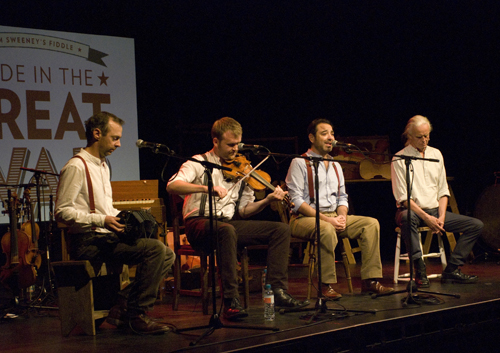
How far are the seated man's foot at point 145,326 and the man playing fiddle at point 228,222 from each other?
1.84ft

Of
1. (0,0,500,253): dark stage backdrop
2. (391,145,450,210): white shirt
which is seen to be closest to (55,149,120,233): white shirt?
(391,145,450,210): white shirt

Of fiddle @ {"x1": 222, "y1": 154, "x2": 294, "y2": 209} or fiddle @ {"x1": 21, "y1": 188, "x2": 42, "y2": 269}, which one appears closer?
fiddle @ {"x1": 222, "y1": 154, "x2": 294, "y2": 209}

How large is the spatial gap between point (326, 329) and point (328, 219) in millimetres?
1224

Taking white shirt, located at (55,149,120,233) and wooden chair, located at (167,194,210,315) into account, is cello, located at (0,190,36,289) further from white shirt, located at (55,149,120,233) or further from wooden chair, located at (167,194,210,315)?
white shirt, located at (55,149,120,233)

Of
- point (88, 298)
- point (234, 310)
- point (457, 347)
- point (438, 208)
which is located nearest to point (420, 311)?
point (457, 347)

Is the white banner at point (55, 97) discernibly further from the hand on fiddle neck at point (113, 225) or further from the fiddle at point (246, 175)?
the hand on fiddle neck at point (113, 225)

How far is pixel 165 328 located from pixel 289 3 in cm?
443

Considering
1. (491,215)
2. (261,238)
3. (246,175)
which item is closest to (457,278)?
(491,215)

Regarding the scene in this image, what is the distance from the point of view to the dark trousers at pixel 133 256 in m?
3.24

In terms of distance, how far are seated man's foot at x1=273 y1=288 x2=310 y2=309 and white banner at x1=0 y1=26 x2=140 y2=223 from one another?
2.71m

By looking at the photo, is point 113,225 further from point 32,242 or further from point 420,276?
point 420,276

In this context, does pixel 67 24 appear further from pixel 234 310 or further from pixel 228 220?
pixel 234 310

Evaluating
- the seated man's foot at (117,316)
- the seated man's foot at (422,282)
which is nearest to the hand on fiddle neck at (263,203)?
the seated man's foot at (117,316)

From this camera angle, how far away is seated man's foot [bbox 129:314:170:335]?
3158 millimetres
